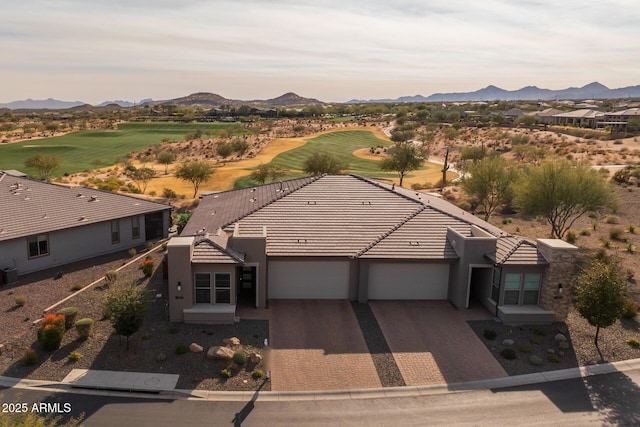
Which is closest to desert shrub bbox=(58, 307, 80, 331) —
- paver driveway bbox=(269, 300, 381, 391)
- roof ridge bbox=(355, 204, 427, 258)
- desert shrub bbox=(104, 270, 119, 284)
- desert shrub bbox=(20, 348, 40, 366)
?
desert shrub bbox=(20, 348, 40, 366)

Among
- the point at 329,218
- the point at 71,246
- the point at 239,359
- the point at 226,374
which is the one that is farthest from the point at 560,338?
the point at 71,246

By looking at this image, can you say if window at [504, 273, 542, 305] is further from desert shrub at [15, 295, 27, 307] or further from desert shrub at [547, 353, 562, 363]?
desert shrub at [15, 295, 27, 307]

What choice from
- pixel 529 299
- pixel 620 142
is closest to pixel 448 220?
pixel 529 299

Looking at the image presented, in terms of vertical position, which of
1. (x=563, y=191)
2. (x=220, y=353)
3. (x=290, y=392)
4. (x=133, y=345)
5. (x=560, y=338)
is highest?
(x=563, y=191)

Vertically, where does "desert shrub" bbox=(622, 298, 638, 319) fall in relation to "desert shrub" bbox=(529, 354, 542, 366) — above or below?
above

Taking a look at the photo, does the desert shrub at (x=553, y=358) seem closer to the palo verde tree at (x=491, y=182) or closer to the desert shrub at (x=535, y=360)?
the desert shrub at (x=535, y=360)

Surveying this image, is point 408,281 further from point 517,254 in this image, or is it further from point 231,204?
point 231,204
